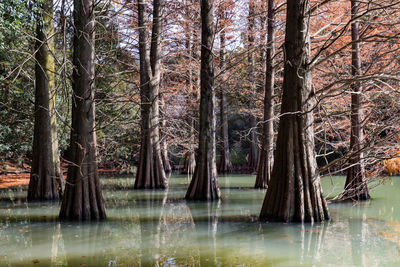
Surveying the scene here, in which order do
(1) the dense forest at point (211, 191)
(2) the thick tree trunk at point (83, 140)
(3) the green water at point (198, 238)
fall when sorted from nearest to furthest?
(3) the green water at point (198, 238) → (1) the dense forest at point (211, 191) → (2) the thick tree trunk at point (83, 140)

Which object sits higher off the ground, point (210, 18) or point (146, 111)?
point (210, 18)

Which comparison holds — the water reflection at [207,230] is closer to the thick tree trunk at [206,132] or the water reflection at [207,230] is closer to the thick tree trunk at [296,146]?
the thick tree trunk at [206,132]

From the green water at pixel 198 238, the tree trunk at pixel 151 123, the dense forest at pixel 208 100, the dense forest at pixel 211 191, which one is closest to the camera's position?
the green water at pixel 198 238

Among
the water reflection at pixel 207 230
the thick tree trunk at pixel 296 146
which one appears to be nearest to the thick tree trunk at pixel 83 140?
the water reflection at pixel 207 230

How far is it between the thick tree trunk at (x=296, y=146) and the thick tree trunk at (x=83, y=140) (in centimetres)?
341

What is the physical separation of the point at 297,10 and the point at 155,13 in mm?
7416

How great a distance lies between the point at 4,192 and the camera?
43.2ft

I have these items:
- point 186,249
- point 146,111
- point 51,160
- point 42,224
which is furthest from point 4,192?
point 186,249

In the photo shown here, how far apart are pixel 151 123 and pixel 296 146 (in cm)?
766

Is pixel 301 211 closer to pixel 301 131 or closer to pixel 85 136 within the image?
pixel 301 131

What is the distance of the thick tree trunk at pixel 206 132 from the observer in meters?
10.8

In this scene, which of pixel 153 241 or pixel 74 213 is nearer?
pixel 153 241

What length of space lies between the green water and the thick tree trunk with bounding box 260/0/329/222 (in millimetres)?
332

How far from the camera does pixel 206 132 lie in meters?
11.0
